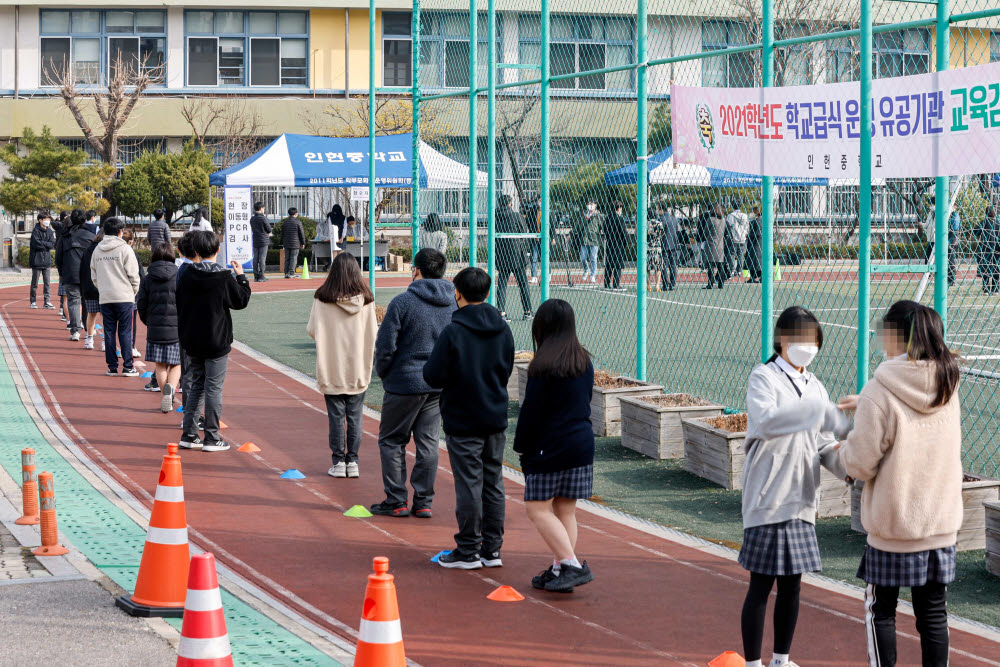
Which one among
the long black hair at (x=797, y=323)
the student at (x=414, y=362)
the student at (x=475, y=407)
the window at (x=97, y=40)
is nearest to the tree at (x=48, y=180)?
the window at (x=97, y=40)

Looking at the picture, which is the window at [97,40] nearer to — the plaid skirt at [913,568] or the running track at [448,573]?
the running track at [448,573]

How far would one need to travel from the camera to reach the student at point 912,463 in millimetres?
4906

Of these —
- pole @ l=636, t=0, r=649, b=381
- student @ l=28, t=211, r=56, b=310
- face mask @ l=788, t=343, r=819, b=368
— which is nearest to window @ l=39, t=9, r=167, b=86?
student @ l=28, t=211, r=56, b=310

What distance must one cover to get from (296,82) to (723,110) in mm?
39922

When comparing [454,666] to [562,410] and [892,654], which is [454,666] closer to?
[562,410]

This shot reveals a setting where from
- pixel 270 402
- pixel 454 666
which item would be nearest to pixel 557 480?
pixel 454 666

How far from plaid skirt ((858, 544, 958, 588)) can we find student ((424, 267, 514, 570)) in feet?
9.49

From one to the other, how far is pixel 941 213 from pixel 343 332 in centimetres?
449

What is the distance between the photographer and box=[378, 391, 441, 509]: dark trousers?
28.4ft

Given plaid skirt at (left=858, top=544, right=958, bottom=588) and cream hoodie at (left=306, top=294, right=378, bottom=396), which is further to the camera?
cream hoodie at (left=306, top=294, right=378, bottom=396)

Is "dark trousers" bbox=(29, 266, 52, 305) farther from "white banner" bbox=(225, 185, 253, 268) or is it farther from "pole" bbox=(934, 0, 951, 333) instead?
"pole" bbox=(934, 0, 951, 333)

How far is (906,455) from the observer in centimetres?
494

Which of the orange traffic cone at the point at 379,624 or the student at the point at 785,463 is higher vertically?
the student at the point at 785,463

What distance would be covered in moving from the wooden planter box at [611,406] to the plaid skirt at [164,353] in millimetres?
4412
